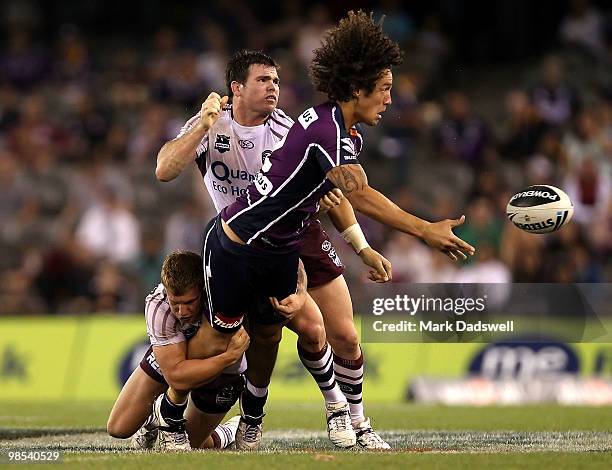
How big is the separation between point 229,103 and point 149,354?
1922 millimetres

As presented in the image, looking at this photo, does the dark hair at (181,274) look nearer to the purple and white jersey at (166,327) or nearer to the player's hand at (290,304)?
the purple and white jersey at (166,327)

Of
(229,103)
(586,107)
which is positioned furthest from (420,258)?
(229,103)

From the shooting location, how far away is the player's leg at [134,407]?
30.0 feet

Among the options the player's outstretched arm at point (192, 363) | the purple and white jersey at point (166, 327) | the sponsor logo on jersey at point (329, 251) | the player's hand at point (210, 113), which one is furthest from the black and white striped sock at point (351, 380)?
the player's hand at point (210, 113)

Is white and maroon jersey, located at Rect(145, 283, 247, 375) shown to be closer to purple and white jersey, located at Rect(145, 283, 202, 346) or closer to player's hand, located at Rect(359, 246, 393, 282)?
purple and white jersey, located at Rect(145, 283, 202, 346)

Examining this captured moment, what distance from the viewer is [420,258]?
15938mm

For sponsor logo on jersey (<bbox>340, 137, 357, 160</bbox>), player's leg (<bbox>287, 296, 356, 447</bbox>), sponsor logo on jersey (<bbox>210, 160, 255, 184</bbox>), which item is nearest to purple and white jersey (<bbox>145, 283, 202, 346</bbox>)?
player's leg (<bbox>287, 296, 356, 447</bbox>)

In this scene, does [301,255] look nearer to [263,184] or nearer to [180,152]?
[180,152]

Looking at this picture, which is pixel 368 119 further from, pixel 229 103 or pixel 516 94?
pixel 516 94

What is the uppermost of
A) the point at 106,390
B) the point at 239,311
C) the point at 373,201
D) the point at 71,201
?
the point at 373,201

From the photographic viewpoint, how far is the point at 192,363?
856 centimetres

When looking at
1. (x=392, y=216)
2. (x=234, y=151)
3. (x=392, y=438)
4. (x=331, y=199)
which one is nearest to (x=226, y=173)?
(x=234, y=151)

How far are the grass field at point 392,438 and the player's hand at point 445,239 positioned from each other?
1223 millimetres

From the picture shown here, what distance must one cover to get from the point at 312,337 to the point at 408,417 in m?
3.05
